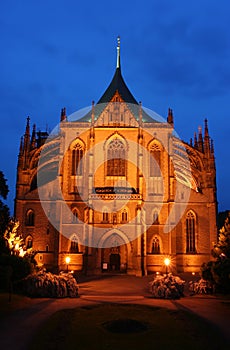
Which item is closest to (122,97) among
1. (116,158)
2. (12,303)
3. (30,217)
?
(116,158)

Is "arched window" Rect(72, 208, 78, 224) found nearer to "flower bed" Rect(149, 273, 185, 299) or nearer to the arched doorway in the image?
the arched doorway

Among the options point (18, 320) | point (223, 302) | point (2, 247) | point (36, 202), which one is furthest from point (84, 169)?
point (18, 320)

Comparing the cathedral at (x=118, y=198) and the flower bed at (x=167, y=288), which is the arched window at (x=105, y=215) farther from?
the flower bed at (x=167, y=288)

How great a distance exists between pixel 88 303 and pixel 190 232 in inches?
1030

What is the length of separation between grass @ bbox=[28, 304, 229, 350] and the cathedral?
24089 mm

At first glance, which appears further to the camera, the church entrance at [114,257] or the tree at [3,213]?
the church entrance at [114,257]

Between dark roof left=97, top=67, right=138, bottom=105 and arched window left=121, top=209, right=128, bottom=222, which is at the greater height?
dark roof left=97, top=67, right=138, bottom=105

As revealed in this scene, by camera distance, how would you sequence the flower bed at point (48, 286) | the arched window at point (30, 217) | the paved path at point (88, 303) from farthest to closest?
1. the arched window at point (30, 217)
2. the flower bed at point (48, 286)
3. the paved path at point (88, 303)

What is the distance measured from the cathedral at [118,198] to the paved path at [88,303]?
1124cm

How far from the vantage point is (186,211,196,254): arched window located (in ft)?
148

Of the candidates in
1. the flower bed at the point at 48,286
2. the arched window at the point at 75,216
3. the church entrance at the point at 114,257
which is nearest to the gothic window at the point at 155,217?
the church entrance at the point at 114,257

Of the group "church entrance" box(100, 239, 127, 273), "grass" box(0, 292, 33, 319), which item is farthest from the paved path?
"church entrance" box(100, 239, 127, 273)

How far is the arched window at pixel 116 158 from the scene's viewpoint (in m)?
46.7

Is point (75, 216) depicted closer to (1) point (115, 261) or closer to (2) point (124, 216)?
(2) point (124, 216)
